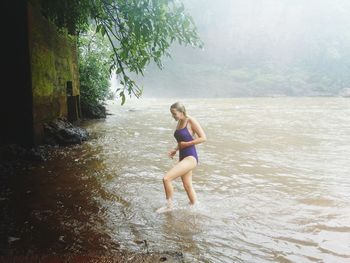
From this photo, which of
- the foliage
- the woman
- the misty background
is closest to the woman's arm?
the woman

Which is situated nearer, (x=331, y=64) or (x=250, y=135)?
(x=250, y=135)

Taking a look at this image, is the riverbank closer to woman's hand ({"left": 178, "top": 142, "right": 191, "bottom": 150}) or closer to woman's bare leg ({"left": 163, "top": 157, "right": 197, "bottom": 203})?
woman's bare leg ({"left": 163, "top": 157, "right": 197, "bottom": 203})

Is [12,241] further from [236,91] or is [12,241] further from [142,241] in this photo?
[236,91]

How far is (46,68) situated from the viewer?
10117mm

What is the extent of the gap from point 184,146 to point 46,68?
6.08 metres

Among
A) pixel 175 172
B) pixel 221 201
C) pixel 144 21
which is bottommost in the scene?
pixel 221 201

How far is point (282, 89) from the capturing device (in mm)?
60469

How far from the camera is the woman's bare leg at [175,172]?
5.67 m

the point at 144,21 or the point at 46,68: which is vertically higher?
the point at 144,21

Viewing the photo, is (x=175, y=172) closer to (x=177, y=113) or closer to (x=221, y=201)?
(x=177, y=113)

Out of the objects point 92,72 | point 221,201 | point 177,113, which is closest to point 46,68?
point 177,113

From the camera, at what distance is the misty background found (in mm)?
63025

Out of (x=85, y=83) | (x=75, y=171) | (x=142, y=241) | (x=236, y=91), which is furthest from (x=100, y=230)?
(x=236, y=91)

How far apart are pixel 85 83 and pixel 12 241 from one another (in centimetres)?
1454
